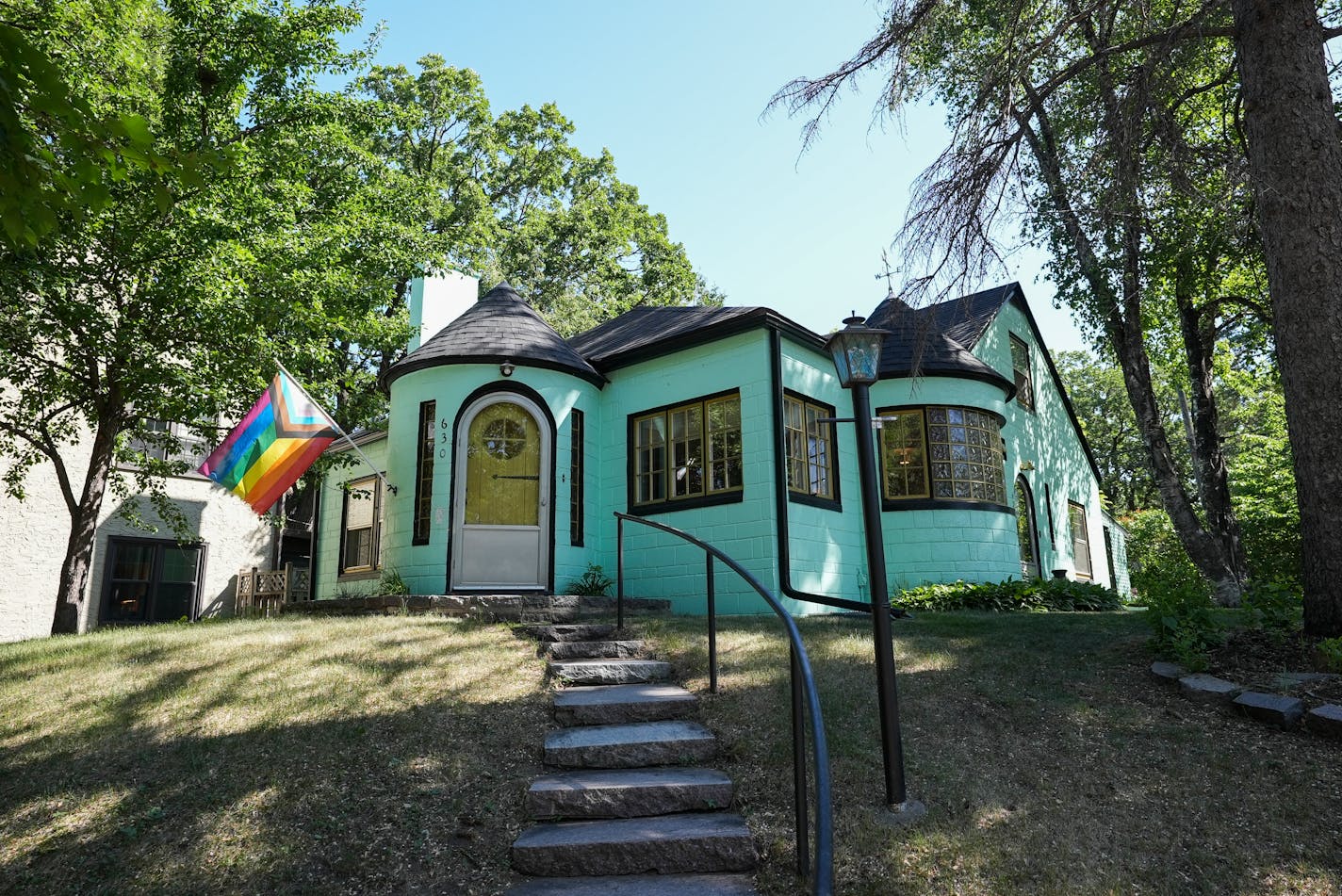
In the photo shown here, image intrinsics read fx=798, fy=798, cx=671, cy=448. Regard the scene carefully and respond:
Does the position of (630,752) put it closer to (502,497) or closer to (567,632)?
(567,632)

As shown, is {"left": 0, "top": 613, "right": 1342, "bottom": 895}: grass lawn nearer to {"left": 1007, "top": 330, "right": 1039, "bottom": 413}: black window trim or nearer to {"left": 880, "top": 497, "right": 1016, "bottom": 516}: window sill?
{"left": 880, "top": 497, "right": 1016, "bottom": 516}: window sill

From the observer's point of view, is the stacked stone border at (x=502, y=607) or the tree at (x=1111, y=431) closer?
the stacked stone border at (x=502, y=607)

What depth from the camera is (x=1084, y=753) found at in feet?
14.8

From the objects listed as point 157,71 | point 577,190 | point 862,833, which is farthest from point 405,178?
point 862,833

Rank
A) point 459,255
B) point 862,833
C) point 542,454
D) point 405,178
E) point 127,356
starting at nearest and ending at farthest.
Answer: point 862,833 → point 127,356 → point 542,454 → point 405,178 → point 459,255

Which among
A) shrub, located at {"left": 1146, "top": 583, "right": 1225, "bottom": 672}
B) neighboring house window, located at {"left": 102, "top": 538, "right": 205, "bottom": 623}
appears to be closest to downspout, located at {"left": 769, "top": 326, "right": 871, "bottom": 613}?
shrub, located at {"left": 1146, "top": 583, "right": 1225, "bottom": 672}

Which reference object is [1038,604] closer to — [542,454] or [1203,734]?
[1203,734]

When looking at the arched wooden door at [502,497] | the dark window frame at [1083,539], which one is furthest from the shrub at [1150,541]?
the arched wooden door at [502,497]

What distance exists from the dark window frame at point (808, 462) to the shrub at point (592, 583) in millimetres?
2551

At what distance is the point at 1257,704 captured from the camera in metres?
4.79

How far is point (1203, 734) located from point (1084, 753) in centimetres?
80

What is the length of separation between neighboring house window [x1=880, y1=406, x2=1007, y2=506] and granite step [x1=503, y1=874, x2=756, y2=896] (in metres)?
8.63

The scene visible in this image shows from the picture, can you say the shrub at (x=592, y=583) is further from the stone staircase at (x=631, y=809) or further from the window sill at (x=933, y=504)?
the stone staircase at (x=631, y=809)

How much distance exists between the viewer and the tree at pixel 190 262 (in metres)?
8.75
